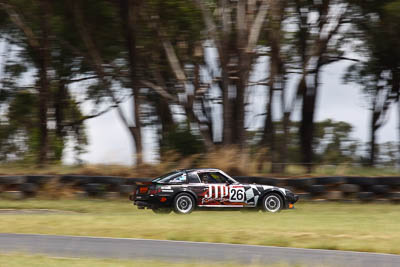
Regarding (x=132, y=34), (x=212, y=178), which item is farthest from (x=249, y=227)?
(x=132, y=34)

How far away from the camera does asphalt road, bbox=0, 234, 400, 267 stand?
30.0 feet

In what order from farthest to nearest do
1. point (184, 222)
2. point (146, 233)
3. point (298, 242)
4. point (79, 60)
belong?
1. point (79, 60)
2. point (184, 222)
3. point (146, 233)
4. point (298, 242)

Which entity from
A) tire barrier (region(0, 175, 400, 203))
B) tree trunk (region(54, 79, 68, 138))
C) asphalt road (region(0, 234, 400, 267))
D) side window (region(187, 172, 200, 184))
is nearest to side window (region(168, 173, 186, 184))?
side window (region(187, 172, 200, 184))

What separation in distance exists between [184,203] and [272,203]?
2315mm

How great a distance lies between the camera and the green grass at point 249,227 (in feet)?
36.8

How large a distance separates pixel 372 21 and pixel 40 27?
13.4 m

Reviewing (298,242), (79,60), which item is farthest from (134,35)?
(298,242)

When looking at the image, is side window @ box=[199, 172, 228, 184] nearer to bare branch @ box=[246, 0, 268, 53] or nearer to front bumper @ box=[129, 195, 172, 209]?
front bumper @ box=[129, 195, 172, 209]

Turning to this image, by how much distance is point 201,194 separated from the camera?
15.9m

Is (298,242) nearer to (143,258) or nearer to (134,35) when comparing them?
(143,258)

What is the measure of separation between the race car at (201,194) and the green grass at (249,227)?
0.31m

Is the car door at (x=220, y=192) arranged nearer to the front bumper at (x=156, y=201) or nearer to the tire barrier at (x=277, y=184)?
the front bumper at (x=156, y=201)

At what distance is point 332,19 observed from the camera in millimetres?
26547

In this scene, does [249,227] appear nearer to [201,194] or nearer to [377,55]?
[201,194]
